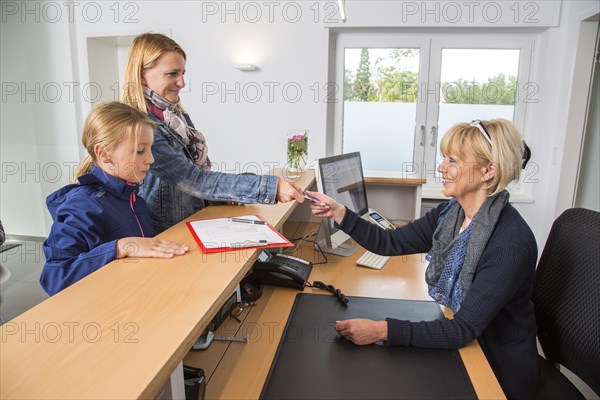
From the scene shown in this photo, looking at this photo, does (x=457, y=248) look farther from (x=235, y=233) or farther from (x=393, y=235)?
Result: (x=235, y=233)

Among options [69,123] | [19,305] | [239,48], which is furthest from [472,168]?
[69,123]

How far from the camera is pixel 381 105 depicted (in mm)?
3283

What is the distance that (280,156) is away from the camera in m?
3.22

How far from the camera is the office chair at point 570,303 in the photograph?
124cm

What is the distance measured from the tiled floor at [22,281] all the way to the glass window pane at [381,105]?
2.41m

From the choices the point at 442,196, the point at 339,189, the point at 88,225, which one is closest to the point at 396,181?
the point at 442,196

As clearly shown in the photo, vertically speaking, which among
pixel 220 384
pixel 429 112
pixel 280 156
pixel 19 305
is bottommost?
pixel 19 305

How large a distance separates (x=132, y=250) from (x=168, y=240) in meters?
0.13

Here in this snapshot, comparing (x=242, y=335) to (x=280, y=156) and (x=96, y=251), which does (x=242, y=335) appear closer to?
(x=96, y=251)

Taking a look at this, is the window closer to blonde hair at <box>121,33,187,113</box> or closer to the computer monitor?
the computer monitor

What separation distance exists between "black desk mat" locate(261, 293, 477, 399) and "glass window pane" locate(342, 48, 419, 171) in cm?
217

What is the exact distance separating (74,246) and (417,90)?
2.73 meters

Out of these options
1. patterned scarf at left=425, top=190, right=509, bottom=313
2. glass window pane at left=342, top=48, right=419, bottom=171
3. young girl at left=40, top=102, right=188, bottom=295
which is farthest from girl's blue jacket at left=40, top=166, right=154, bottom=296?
glass window pane at left=342, top=48, right=419, bottom=171

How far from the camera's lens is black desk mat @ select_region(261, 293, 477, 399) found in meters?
1.01
